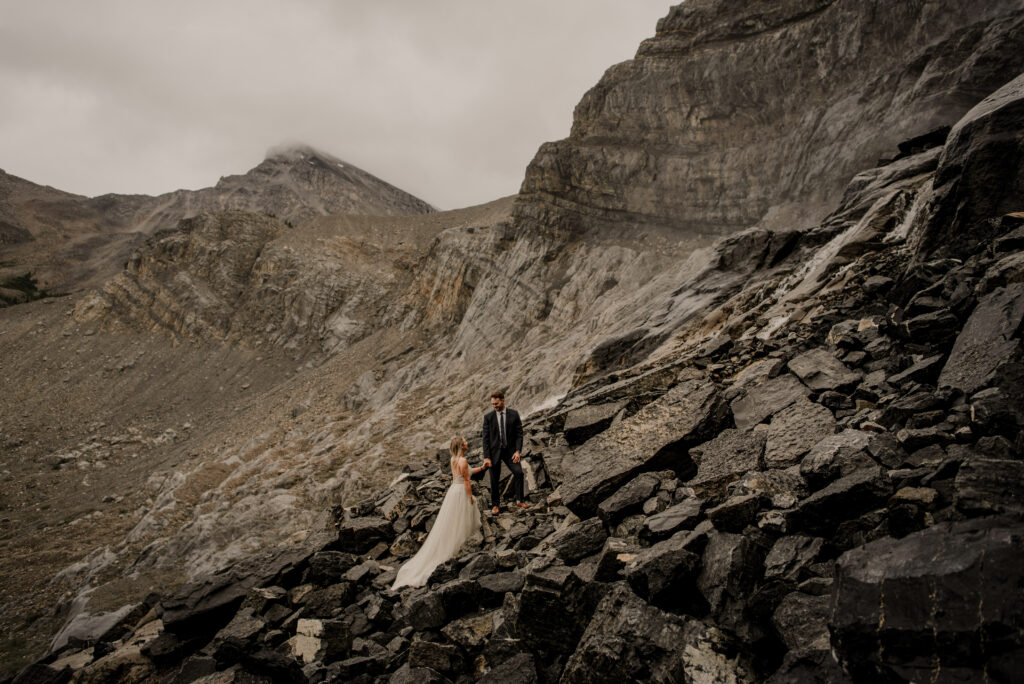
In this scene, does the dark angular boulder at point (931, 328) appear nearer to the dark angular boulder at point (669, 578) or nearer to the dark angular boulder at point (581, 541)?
the dark angular boulder at point (669, 578)

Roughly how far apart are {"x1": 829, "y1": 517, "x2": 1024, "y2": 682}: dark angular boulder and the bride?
202 inches

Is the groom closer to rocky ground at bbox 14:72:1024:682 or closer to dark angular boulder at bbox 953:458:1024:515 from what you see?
rocky ground at bbox 14:72:1024:682

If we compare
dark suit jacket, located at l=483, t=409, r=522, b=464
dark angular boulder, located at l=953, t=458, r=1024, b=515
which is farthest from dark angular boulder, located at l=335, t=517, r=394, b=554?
dark angular boulder, located at l=953, t=458, r=1024, b=515

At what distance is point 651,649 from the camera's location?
3.44 m

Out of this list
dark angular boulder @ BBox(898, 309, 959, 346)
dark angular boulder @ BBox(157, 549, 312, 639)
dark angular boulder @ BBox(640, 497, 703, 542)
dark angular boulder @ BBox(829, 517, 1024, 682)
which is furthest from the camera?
dark angular boulder @ BBox(157, 549, 312, 639)

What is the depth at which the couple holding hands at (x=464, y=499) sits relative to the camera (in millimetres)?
6931

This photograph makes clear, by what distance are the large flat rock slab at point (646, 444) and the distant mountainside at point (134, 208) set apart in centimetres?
8366

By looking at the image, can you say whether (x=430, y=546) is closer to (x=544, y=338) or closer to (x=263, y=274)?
(x=544, y=338)

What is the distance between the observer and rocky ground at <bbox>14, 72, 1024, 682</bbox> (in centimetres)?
Answer: 271

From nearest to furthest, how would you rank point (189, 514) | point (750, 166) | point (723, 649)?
point (723, 649) → point (189, 514) → point (750, 166)

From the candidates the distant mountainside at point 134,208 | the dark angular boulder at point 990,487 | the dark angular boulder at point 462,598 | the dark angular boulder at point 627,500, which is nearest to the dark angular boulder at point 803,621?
the dark angular boulder at point 990,487

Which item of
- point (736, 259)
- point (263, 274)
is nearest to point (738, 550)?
point (736, 259)

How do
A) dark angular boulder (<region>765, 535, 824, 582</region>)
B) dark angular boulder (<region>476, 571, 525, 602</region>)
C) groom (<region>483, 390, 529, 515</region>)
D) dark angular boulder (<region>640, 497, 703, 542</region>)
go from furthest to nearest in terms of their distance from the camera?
groom (<region>483, 390, 529, 515</region>)
dark angular boulder (<region>476, 571, 525, 602</region>)
dark angular boulder (<region>640, 497, 703, 542</region>)
dark angular boulder (<region>765, 535, 824, 582</region>)

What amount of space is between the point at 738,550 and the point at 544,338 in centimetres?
2148
